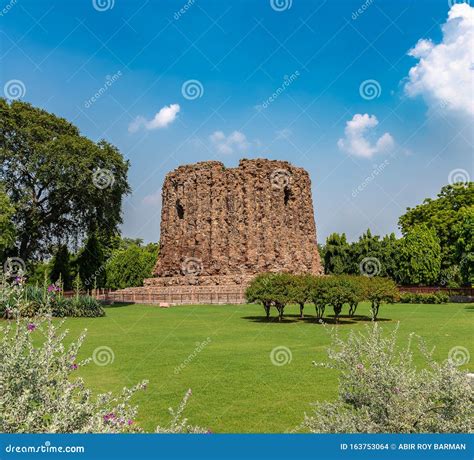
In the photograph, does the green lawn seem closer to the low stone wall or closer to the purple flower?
the purple flower

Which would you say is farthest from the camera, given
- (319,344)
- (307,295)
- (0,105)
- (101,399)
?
(0,105)

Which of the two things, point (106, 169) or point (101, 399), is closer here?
point (101, 399)

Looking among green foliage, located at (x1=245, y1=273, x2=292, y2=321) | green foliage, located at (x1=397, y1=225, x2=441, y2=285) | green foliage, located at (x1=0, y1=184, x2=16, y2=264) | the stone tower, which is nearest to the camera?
green foliage, located at (x1=245, y1=273, x2=292, y2=321)

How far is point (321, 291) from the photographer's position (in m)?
19.2

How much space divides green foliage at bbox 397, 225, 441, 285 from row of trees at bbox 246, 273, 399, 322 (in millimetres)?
22392

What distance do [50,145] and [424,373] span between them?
28721 mm

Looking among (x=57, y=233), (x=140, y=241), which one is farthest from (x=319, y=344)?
(x=140, y=241)

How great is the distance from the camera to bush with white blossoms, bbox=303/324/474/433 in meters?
4.07

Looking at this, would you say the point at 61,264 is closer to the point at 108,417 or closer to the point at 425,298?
the point at 425,298

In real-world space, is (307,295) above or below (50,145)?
below

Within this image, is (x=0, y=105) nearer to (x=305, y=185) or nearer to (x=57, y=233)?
(x=57, y=233)

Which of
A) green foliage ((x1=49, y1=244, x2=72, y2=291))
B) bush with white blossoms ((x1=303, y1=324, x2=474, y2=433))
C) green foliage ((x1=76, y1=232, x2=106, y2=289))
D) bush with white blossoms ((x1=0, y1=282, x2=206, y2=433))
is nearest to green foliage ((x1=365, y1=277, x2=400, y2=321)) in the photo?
bush with white blossoms ((x1=303, y1=324, x2=474, y2=433))

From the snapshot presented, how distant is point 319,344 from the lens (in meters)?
13.1

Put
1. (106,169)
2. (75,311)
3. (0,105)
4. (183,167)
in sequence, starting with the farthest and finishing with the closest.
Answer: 1. (183,167)
2. (106,169)
3. (0,105)
4. (75,311)
